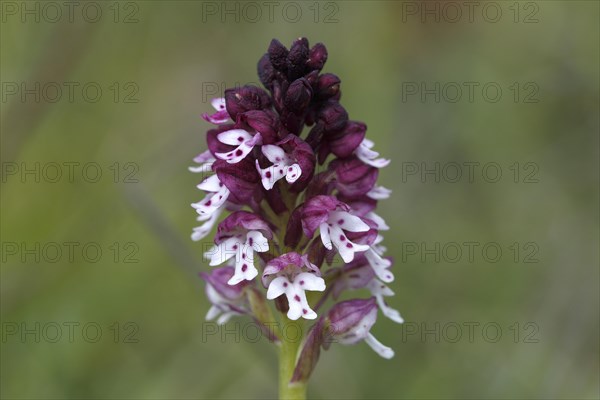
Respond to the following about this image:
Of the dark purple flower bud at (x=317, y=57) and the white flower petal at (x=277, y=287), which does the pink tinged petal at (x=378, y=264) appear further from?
the dark purple flower bud at (x=317, y=57)

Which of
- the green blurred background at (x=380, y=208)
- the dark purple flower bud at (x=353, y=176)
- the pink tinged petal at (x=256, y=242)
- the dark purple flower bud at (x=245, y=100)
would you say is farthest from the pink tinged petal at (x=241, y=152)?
the green blurred background at (x=380, y=208)

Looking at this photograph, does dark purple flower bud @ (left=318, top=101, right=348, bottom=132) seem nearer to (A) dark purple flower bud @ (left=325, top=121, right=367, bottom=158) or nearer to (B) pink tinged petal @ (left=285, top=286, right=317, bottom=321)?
(A) dark purple flower bud @ (left=325, top=121, right=367, bottom=158)

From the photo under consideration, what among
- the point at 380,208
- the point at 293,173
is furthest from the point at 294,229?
the point at 380,208

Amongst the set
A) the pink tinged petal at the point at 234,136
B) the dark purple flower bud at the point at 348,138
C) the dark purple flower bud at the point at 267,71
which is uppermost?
the dark purple flower bud at the point at 267,71

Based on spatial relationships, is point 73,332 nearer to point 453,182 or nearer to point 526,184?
point 453,182

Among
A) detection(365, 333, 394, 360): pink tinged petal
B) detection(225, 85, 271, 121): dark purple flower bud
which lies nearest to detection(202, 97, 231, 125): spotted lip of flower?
detection(225, 85, 271, 121): dark purple flower bud
